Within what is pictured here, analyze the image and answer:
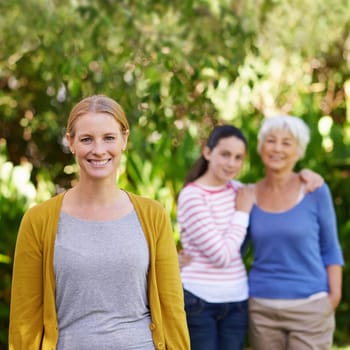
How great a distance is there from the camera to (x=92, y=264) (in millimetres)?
2969

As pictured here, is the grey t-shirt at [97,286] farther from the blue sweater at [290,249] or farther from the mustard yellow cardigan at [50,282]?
the blue sweater at [290,249]

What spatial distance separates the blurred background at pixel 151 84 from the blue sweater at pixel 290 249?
1.26m

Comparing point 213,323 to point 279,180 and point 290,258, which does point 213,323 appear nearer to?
point 290,258

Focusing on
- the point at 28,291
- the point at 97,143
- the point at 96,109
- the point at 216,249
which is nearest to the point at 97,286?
the point at 28,291

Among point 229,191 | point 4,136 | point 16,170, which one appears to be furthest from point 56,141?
point 229,191

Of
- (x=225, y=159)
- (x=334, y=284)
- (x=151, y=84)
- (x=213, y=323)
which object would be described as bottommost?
(x=213, y=323)

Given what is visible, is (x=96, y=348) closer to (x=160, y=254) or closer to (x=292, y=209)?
(x=160, y=254)

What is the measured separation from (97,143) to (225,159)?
4.70 feet

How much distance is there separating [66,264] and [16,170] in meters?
3.96

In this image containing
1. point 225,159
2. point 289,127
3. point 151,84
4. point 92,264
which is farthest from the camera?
point 151,84

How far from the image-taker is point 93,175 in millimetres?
3004

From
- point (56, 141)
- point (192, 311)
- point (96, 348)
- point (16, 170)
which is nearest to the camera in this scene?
point (96, 348)

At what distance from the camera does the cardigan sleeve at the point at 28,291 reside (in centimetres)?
300

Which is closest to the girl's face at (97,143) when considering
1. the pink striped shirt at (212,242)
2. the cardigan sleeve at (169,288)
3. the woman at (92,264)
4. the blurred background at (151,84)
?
the woman at (92,264)
